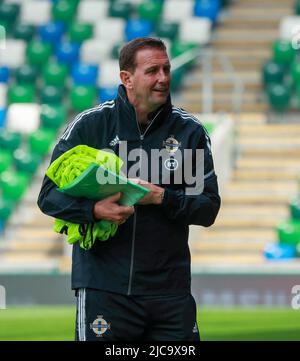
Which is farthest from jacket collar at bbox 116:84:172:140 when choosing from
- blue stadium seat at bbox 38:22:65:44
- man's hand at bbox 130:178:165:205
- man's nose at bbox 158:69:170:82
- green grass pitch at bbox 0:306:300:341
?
blue stadium seat at bbox 38:22:65:44

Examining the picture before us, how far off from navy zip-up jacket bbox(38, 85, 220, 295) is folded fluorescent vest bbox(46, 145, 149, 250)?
1.9 inches

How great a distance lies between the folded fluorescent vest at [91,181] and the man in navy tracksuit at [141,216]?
41 millimetres

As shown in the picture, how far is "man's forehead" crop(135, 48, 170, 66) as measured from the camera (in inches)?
229

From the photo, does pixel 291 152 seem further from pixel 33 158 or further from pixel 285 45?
pixel 33 158

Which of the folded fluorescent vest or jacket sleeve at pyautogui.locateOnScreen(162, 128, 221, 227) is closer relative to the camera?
the folded fluorescent vest

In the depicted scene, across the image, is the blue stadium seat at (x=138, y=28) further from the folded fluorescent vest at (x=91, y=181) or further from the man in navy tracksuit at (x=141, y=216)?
the folded fluorescent vest at (x=91, y=181)

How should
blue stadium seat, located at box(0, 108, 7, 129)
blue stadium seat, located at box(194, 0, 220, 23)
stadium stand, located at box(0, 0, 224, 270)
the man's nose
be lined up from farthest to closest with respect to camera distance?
1. blue stadium seat, located at box(194, 0, 220, 23)
2. blue stadium seat, located at box(0, 108, 7, 129)
3. stadium stand, located at box(0, 0, 224, 270)
4. the man's nose

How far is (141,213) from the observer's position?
5.78 m

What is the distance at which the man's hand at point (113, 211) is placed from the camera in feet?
18.4

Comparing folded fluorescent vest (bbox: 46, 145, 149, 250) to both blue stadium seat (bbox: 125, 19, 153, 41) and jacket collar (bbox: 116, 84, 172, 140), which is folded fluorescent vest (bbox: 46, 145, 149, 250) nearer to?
jacket collar (bbox: 116, 84, 172, 140)

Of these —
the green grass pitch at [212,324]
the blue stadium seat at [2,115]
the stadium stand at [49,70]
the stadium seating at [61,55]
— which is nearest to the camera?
the green grass pitch at [212,324]

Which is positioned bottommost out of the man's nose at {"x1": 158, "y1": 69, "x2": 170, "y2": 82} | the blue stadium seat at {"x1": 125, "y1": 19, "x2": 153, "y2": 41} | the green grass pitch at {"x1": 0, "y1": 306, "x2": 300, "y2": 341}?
the green grass pitch at {"x1": 0, "y1": 306, "x2": 300, "y2": 341}

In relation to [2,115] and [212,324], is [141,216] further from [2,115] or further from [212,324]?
[2,115]

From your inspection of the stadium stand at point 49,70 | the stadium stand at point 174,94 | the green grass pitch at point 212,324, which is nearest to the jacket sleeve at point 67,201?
the green grass pitch at point 212,324
